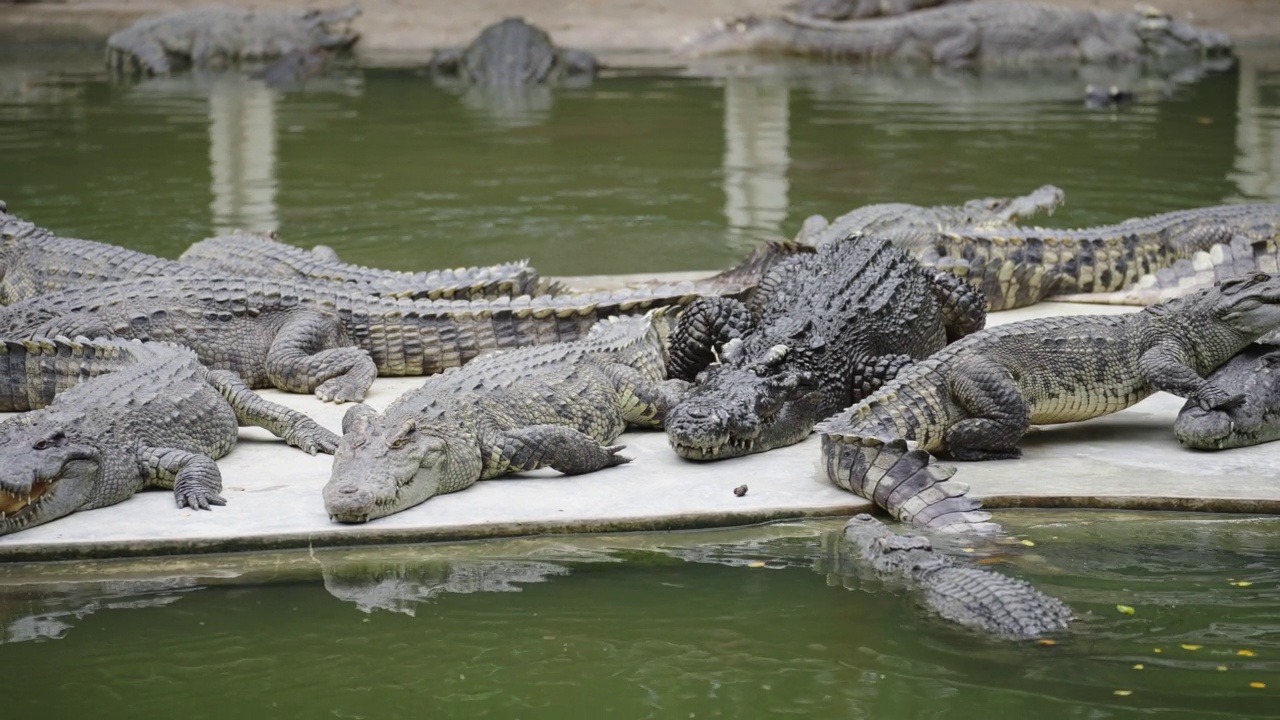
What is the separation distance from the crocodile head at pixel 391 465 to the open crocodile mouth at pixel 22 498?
88cm

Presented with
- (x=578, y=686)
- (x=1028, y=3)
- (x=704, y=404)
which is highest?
(x=1028, y=3)

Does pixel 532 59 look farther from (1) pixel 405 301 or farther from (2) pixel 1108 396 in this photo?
(2) pixel 1108 396

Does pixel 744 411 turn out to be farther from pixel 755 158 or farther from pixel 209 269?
→ pixel 755 158

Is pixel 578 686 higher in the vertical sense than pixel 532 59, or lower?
lower

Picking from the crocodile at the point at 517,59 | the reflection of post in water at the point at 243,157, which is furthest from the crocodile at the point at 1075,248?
the crocodile at the point at 517,59

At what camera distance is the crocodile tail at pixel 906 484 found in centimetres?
515

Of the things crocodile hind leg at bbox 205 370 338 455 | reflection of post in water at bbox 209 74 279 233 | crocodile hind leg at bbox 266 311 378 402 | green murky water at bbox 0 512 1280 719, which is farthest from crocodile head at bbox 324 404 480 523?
reflection of post in water at bbox 209 74 279 233

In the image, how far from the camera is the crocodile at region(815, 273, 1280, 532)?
5672 millimetres

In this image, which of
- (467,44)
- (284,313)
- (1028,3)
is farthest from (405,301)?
(1028,3)

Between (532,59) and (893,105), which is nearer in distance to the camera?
(893,105)

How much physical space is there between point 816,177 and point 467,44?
38.2 feet

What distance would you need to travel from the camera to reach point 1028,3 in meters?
23.9

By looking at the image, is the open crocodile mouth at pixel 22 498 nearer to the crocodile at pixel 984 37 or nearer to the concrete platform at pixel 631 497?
the concrete platform at pixel 631 497

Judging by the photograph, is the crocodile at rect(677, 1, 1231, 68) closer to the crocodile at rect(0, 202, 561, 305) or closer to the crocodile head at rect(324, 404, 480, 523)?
the crocodile at rect(0, 202, 561, 305)
